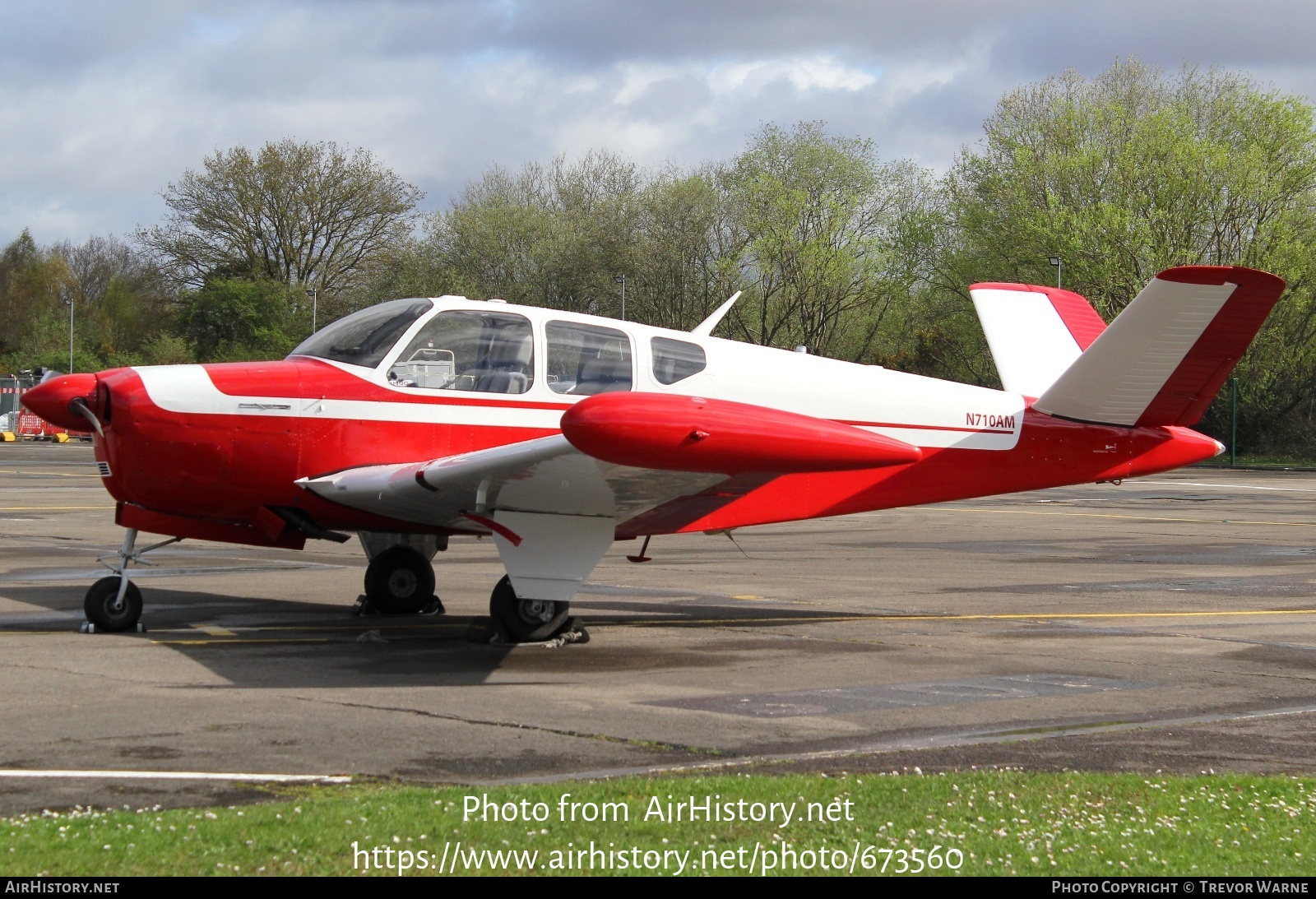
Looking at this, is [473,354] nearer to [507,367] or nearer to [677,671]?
[507,367]

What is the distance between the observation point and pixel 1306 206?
5188 cm

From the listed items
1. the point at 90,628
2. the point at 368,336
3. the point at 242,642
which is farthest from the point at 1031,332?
the point at 90,628

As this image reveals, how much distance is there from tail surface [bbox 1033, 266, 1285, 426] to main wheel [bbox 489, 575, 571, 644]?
190 inches

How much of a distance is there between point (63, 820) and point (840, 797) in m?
2.98

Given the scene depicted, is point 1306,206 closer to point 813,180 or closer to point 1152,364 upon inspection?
point 813,180

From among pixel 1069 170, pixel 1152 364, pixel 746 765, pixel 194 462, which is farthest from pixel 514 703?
pixel 1069 170

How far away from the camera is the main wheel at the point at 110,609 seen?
9.99 meters

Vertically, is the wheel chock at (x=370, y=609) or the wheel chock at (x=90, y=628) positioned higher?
the wheel chock at (x=90, y=628)

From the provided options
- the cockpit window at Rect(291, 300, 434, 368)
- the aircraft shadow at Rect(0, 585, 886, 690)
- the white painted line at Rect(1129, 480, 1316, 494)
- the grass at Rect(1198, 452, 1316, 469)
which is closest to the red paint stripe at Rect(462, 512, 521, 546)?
the aircraft shadow at Rect(0, 585, 886, 690)

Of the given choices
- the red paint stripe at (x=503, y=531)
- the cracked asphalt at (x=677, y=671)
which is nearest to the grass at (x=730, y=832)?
the cracked asphalt at (x=677, y=671)

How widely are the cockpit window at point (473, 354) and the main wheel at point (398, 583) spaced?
7.16 ft

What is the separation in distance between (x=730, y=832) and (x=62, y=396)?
712 centimetres

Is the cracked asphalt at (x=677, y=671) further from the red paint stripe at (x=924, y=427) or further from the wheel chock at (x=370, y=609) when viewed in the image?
the red paint stripe at (x=924, y=427)

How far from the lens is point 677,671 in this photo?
348 inches
